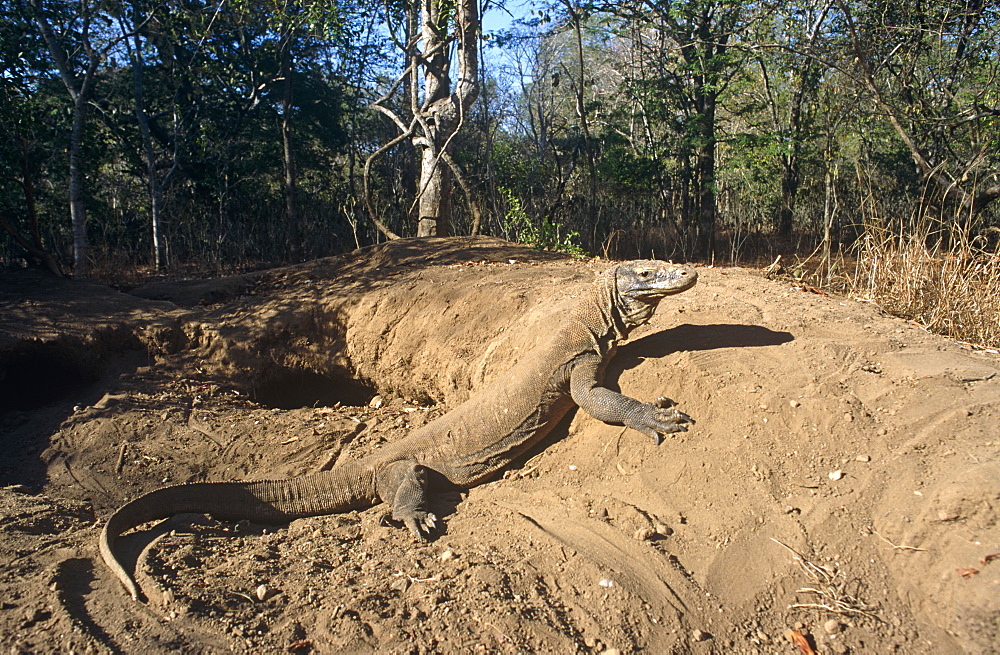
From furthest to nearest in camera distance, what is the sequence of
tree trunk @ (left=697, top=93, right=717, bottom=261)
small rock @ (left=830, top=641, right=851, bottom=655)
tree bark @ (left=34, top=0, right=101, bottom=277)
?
tree trunk @ (left=697, top=93, right=717, bottom=261), tree bark @ (left=34, top=0, right=101, bottom=277), small rock @ (left=830, top=641, right=851, bottom=655)

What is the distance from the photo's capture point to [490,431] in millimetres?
4449

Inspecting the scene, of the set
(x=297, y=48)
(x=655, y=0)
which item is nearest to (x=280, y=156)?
(x=297, y=48)

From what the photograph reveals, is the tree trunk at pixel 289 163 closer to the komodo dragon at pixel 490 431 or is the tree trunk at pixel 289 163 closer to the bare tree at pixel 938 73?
the komodo dragon at pixel 490 431

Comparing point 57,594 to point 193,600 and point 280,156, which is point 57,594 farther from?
point 280,156

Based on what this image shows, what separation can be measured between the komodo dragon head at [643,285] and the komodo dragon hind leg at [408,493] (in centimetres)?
181

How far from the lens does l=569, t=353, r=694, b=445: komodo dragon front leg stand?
3920mm

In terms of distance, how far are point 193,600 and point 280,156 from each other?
1248cm

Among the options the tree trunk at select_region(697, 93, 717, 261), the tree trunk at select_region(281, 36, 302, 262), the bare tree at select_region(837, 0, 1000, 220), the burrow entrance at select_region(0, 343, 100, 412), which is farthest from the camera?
the tree trunk at select_region(697, 93, 717, 261)

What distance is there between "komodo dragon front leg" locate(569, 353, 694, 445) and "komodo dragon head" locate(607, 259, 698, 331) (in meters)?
0.40

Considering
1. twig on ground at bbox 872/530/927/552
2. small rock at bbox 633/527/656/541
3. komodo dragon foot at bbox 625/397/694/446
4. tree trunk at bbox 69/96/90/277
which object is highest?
tree trunk at bbox 69/96/90/277

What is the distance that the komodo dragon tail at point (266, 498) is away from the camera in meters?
4.11

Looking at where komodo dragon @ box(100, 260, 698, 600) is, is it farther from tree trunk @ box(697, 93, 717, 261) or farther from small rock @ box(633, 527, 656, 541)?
tree trunk @ box(697, 93, 717, 261)

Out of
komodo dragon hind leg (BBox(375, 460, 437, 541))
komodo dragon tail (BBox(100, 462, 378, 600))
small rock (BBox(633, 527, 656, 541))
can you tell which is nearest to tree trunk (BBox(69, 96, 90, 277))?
komodo dragon tail (BBox(100, 462, 378, 600))

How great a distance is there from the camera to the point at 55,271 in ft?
24.9
